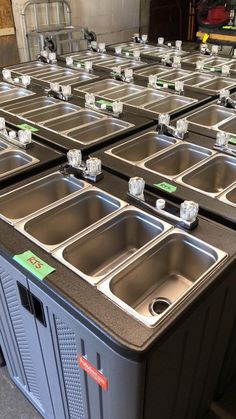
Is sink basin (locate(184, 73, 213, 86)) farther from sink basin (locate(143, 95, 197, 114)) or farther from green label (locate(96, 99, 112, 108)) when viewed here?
green label (locate(96, 99, 112, 108))

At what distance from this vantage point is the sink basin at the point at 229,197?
4.00ft

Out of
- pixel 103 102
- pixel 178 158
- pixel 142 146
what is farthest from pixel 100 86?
pixel 178 158

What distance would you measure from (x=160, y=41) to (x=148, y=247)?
2929mm

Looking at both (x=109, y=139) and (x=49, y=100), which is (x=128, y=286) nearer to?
(x=109, y=139)

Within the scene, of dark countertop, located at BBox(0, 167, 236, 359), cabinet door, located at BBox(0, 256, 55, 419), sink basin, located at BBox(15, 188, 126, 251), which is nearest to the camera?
dark countertop, located at BBox(0, 167, 236, 359)

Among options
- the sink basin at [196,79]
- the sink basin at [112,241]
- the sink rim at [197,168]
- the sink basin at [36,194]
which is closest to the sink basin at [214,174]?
the sink rim at [197,168]

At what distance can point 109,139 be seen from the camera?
1.65 meters

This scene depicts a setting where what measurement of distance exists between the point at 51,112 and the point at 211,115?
888 mm

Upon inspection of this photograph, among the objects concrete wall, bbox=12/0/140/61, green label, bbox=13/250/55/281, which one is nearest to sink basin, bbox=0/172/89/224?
green label, bbox=13/250/55/281

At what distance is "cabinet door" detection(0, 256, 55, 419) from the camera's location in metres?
1.04

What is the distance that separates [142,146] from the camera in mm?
1679

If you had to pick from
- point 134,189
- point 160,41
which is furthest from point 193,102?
point 160,41

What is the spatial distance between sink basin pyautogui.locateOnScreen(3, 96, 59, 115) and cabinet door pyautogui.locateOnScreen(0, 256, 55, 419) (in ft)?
3.88

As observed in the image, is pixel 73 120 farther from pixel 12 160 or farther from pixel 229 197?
pixel 229 197
